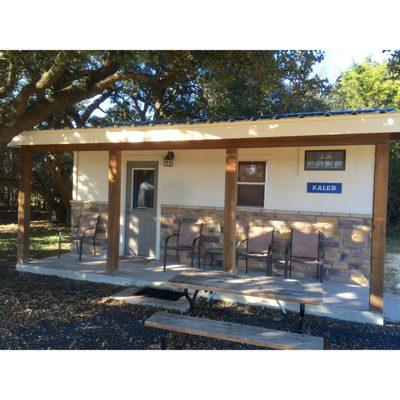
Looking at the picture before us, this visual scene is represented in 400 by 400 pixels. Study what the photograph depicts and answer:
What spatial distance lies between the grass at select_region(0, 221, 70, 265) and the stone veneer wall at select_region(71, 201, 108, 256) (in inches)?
34.7

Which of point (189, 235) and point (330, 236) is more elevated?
point (330, 236)

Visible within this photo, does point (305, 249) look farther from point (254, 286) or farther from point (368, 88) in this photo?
point (368, 88)

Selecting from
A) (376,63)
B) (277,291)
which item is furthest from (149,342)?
(376,63)

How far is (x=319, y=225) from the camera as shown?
230 inches

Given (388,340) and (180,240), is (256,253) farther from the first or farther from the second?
(388,340)

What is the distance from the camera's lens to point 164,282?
5141 mm

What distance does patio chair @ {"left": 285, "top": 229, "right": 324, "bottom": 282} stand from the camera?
559 cm

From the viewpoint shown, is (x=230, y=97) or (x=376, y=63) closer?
(x=230, y=97)

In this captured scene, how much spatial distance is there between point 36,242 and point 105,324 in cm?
631

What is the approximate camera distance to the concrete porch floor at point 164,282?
14.5 ft

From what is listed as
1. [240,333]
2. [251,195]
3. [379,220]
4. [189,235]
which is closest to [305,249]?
[251,195]

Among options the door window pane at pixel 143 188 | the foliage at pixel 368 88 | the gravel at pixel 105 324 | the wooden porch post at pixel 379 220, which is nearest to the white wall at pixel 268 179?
the door window pane at pixel 143 188

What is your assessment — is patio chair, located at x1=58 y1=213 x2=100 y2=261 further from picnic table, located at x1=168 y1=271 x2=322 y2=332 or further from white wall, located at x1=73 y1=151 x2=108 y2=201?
picnic table, located at x1=168 y1=271 x2=322 y2=332

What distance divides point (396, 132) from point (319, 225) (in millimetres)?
2213
